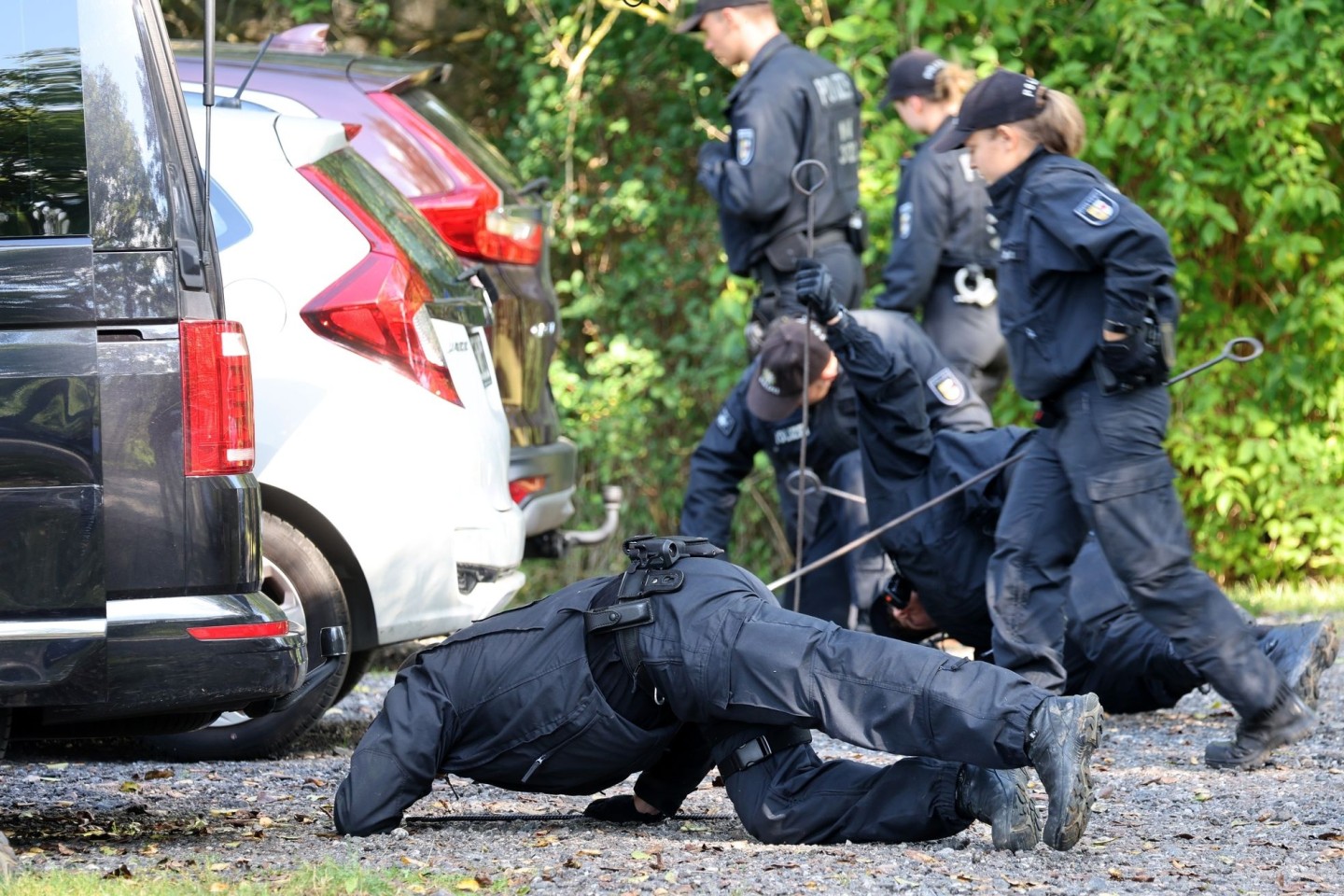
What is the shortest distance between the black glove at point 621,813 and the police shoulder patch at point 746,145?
3493 millimetres

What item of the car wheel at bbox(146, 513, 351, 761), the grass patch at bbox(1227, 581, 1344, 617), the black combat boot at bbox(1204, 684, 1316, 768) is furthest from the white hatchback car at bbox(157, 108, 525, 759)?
the grass patch at bbox(1227, 581, 1344, 617)

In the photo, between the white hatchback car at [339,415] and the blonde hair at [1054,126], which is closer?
the white hatchback car at [339,415]

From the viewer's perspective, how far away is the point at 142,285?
3236mm

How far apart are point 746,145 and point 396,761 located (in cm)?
387

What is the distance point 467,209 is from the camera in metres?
5.82

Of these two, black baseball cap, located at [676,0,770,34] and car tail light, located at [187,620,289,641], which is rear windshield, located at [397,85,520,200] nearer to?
black baseball cap, located at [676,0,770,34]

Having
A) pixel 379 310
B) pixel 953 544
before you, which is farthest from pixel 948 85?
pixel 379 310

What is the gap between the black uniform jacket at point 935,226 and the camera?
22.5ft

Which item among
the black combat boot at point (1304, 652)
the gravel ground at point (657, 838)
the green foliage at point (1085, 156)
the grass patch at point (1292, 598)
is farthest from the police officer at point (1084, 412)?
the green foliage at point (1085, 156)

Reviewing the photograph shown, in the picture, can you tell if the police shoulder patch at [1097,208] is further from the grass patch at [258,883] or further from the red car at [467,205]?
the grass patch at [258,883]

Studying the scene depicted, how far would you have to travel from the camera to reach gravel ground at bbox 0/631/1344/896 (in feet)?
10.8

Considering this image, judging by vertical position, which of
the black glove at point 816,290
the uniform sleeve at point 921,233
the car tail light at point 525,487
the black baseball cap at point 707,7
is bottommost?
the car tail light at point 525,487

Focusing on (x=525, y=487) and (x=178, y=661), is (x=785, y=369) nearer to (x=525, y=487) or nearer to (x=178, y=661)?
(x=525, y=487)

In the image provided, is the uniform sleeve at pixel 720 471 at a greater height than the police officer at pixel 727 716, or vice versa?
A: the police officer at pixel 727 716
